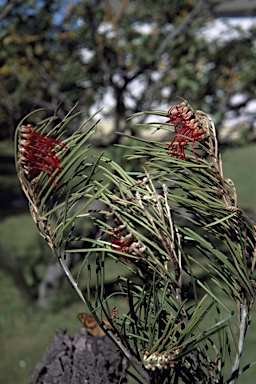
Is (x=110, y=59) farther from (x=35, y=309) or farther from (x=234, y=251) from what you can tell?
(x=234, y=251)

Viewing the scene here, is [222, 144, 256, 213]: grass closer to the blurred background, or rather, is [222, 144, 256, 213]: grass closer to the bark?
the blurred background

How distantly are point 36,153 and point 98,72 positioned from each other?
5396 millimetres

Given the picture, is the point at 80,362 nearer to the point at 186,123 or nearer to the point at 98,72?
the point at 186,123

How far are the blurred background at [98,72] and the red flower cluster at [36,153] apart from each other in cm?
404

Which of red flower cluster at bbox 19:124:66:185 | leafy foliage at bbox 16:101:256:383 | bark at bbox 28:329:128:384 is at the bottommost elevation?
bark at bbox 28:329:128:384

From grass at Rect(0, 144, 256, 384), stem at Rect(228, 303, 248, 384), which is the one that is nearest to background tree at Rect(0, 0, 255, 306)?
grass at Rect(0, 144, 256, 384)

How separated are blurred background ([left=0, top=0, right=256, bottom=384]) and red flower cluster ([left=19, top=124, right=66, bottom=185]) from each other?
4.04 meters

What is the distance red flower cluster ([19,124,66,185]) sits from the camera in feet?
5.33

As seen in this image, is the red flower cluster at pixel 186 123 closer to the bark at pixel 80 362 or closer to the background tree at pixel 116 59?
the bark at pixel 80 362

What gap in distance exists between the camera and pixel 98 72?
6887mm

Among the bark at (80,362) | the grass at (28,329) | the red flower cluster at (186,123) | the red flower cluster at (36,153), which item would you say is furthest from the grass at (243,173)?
the red flower cluster at (36,153)

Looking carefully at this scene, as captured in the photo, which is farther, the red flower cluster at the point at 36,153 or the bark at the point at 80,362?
the bark at the point at 80,362

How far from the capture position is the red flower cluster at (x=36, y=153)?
1.62 meters

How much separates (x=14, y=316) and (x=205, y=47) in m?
3.85
